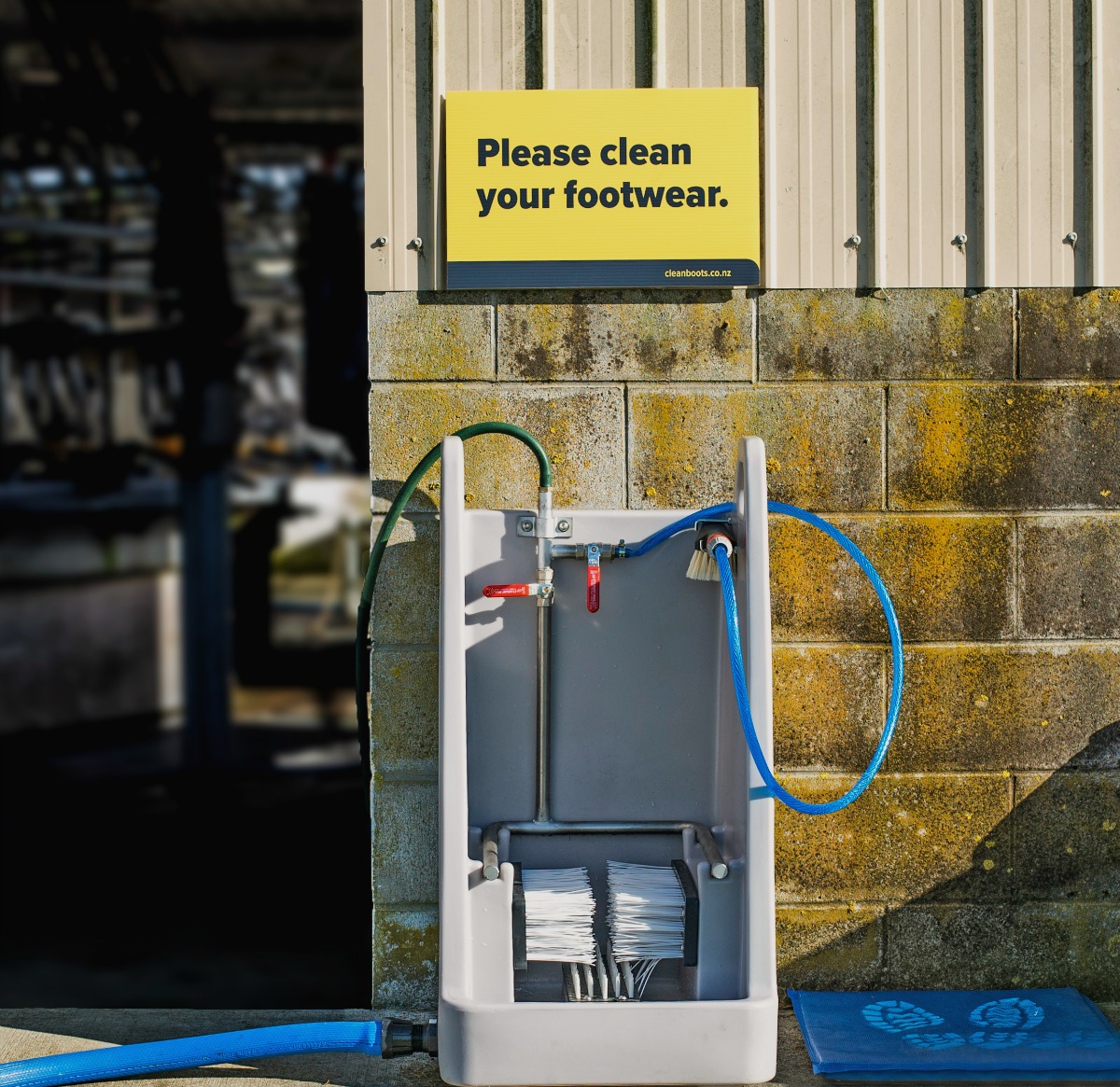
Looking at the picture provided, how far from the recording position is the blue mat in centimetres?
197

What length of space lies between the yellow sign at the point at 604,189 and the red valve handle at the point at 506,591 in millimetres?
650

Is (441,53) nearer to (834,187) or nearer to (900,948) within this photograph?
(834,187)

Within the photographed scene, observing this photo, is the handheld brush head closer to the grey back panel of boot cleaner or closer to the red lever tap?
the grey back panel of boot cleaner

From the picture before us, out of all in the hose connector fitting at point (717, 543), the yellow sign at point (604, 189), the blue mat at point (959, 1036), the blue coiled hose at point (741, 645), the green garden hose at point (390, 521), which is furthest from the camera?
the yellow sign at point (604, 189)

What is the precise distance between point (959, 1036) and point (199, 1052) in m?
1.34

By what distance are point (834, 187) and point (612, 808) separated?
126cm

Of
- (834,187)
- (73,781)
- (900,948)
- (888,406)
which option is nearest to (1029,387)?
(888,406)

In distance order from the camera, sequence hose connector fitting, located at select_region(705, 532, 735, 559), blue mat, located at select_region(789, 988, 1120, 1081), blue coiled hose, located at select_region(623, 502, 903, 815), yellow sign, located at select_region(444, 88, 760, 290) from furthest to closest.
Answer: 1. yellow sign, located at select_region(444, 88, 760, 290)
2. blue mat, located at select_region(789, 988, 1120, 1081)
3. hose connector fitting, located at select_region(705, 532, 735, 559)
4. blue coiled hose, located at select_region(623, 502, 903, 815)

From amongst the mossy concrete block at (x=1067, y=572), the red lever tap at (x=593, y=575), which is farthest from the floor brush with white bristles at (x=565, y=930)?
the mossy concrete block at (x=1067, y=572)

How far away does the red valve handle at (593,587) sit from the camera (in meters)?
1.96

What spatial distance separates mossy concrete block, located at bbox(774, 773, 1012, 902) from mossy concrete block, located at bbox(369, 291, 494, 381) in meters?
1.01

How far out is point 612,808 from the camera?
6.75ft

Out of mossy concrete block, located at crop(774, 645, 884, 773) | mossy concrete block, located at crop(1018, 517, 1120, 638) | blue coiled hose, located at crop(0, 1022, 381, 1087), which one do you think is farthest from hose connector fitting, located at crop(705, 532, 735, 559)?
blue coiled hose, located at crop(0, 1022, 381, 1087)

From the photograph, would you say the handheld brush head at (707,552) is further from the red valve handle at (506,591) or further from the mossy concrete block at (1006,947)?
the mossy concrete block at (1006,947)
